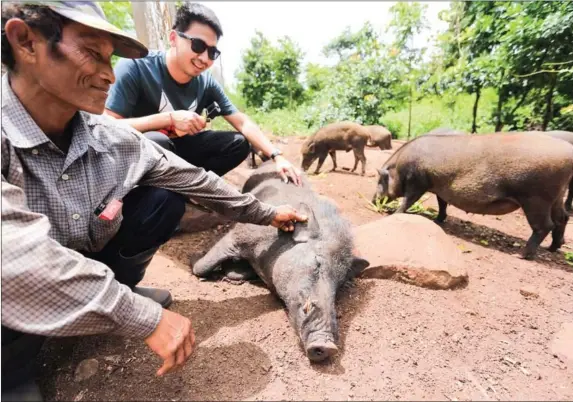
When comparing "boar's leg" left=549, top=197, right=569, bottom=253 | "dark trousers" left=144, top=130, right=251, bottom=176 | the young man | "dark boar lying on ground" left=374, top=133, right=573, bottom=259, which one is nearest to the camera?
the young man

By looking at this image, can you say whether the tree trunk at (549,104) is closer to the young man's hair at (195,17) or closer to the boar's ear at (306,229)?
the boar's ear at (306,229)

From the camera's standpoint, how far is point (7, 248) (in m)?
1.17

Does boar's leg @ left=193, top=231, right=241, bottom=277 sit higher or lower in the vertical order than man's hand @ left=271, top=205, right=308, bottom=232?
lower

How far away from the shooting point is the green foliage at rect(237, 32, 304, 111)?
63.8 ft

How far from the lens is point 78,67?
1.56 m

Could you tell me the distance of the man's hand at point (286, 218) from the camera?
2459 mm

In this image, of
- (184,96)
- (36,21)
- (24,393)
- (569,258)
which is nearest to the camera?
(36,21)

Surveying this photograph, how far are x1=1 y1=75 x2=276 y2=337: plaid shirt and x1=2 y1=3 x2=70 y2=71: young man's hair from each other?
0.14 metres

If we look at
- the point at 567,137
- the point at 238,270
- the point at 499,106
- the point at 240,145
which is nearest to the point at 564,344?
the point at 238,270

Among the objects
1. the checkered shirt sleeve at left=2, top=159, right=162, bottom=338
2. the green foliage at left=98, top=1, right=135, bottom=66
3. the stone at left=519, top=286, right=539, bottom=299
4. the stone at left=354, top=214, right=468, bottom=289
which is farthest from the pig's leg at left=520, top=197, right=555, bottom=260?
the green foliage at left=98, top=1, right=135, bottom=66

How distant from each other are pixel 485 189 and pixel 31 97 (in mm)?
4354

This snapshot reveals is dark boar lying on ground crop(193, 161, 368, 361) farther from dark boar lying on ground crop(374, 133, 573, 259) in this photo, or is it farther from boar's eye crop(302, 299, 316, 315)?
dark boar lying on ground crop(374, 133, 573, 259)

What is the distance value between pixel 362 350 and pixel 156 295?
4.68ft

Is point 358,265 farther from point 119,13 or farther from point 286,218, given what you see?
point 119,13
